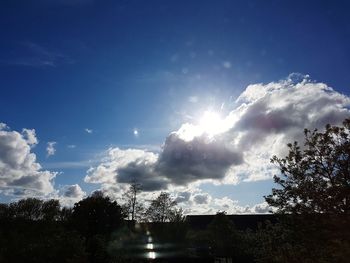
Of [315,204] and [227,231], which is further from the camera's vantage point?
[227,231]

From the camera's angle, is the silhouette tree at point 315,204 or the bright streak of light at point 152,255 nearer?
the silhouette tree at point 315,204

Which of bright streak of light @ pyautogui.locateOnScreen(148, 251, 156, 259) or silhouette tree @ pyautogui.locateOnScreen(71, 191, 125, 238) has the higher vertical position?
silhouette tree @ pyautogui.locateOnScreen(71, 191, 125, 238)

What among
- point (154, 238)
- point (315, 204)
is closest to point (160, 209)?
point (154, 238)

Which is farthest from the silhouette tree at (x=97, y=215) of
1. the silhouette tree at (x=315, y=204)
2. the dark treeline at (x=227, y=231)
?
the silhouette tree at (x=315, y=204)

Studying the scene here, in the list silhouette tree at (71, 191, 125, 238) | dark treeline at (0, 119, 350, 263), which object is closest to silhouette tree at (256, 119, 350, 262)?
dark treeline at (0, 119, 350, 263)

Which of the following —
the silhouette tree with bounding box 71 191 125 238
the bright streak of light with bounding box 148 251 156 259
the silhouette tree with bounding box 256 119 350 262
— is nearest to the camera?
the silhouette tree with bounding box 256 119 350 262

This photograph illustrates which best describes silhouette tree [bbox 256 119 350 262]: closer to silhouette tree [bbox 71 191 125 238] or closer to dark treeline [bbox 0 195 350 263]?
dark treeline [bbox 0 195 350 263]

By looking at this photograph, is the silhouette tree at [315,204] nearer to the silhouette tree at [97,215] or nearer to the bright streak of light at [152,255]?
the bright streak of light at [152,255]

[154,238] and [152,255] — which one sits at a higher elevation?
[154,238]

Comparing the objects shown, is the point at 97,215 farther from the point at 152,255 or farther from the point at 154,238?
the point at 152,255

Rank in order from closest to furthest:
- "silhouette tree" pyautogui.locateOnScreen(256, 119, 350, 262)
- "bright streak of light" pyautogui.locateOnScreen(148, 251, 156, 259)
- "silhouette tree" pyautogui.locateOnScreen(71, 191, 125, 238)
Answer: "silhouette tree" pyautogui.locateOnScreen(256, 119, 350, 262) < "bright streak of light" pyautogui.locateOnScreen(148, 251, 156, 259) < "silhouette tree" pyautogui.locateOnScreen(71, 191, 125, 238)

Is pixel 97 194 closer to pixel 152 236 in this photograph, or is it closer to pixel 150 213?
pixel 150 213

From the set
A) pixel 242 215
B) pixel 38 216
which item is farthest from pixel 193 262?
pixel 242 215

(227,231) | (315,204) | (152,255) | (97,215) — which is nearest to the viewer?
(315,204)
